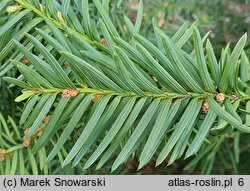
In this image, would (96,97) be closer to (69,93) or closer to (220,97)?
(69,93)

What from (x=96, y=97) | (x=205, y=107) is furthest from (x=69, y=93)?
(x=205, y=107)

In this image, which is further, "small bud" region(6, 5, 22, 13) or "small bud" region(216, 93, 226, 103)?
"small bud" region(6, 5, 22, 13)

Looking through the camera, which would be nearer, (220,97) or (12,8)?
(220,97)

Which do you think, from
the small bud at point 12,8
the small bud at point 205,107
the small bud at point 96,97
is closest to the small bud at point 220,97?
the small bud at point 205,107

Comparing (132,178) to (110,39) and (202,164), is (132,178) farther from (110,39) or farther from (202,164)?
(202,164)

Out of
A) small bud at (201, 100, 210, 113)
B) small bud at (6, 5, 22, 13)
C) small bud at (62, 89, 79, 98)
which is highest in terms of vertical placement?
→ small bud at (6, 5, 22, 13)

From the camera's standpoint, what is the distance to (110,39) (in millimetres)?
523

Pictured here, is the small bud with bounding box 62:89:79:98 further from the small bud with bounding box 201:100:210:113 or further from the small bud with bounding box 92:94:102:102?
the small bud with bounding box 201:100:210:113

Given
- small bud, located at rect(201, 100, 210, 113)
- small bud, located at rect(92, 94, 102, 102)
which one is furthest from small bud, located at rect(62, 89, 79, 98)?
small bud, located at rect(201, 100, 210, 113)

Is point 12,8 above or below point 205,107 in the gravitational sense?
above

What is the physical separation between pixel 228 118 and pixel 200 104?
0.17 feet

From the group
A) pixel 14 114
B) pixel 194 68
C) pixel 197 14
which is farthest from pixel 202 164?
pixel 194 68

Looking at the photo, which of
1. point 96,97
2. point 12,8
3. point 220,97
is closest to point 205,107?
point 220,97

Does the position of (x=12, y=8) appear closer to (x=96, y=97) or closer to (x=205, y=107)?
(x=96, y=97)
